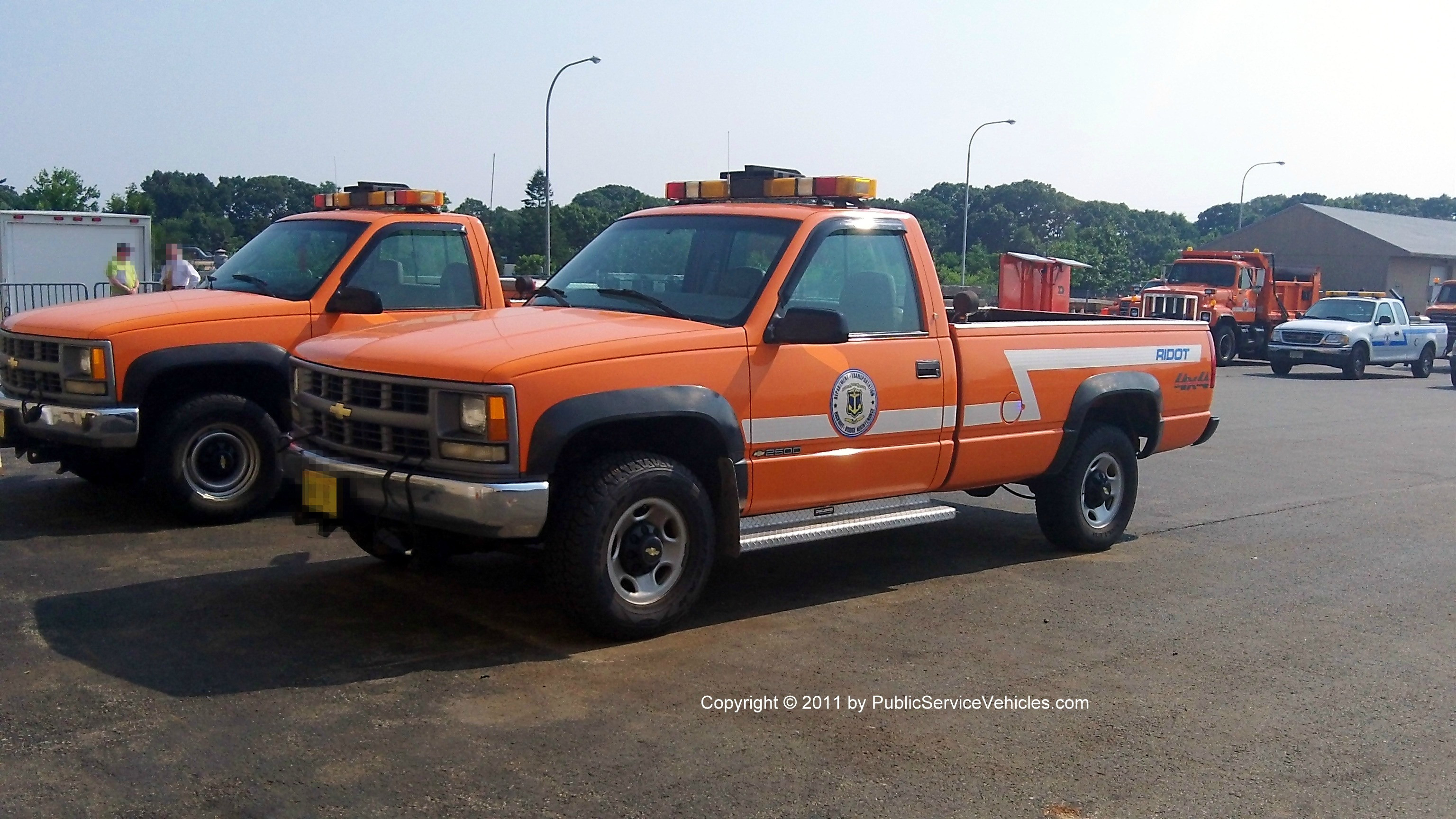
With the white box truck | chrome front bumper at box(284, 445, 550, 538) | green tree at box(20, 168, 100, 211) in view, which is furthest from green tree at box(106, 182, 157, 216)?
chrome front bumper at box(284, 445, 550, 538)

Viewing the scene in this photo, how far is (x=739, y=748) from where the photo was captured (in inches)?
186

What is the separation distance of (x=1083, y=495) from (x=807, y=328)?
2876 millimetres

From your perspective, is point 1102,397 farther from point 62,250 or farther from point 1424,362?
point 1424,362

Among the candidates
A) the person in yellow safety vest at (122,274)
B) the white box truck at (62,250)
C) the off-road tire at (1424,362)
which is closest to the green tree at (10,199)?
the white box truck at (62,250)

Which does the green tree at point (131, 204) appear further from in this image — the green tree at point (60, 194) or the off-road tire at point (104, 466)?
the off-road tire at point (104, 466)

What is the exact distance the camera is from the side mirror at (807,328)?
607 centimetres

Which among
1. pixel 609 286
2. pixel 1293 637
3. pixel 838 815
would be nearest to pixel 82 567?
pixel 609 286

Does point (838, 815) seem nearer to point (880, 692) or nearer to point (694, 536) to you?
point (880, 692)

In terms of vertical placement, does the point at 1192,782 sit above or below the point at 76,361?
below

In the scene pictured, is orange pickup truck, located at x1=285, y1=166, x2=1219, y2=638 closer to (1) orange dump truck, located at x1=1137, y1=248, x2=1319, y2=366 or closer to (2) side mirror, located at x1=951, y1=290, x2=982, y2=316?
(2) side mirror, located at x1=951, y1=290, x2=982, y2=316

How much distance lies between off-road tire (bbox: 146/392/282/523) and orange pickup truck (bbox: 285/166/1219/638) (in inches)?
74.9

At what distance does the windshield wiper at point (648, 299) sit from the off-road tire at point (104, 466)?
3.46 meters

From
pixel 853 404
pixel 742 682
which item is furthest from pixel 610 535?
pixel 853 404

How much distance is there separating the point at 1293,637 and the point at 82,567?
6.33 meters
